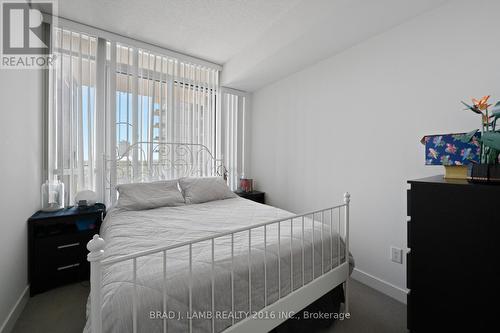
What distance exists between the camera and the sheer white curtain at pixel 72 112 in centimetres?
233

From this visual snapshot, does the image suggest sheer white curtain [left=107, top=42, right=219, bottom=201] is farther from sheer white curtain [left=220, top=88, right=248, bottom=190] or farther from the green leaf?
the green leaf

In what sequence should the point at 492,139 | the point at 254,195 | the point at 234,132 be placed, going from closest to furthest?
the point at 492,139, the point at 254,195, the point at 234,132

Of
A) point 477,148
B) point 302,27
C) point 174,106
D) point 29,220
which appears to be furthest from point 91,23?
point 477,148

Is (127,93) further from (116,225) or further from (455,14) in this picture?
(455,14)

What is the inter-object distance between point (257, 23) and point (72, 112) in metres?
2.31

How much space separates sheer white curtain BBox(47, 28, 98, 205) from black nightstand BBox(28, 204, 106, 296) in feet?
1.33

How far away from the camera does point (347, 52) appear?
2346mm

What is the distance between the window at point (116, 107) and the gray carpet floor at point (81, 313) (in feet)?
3.26

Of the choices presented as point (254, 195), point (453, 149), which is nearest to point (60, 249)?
Result: point (254, 195)

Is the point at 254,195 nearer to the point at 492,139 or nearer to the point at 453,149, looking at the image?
the point at 453,149

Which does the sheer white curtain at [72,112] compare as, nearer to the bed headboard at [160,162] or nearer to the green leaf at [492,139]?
the bed headboard at [160,162]

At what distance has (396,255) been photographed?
1.95 meters

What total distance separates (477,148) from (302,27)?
5.51ft

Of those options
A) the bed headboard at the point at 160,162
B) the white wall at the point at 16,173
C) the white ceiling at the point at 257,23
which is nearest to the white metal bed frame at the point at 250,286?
the white wall at the point at 16,173
